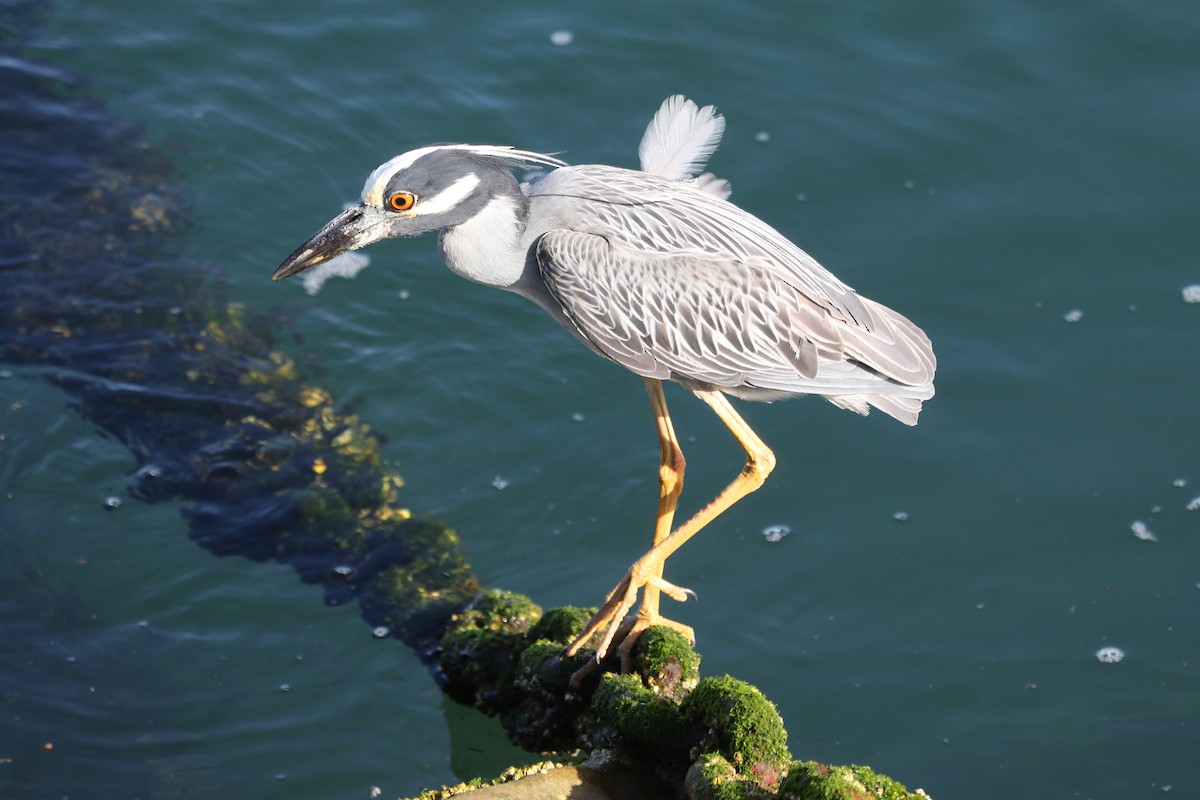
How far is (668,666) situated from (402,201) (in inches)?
92.1

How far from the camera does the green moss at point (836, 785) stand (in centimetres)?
420

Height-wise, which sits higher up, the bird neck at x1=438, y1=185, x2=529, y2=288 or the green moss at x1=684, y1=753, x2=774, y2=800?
the bird neck at x1=438, y1=185, x2=529, y2=288

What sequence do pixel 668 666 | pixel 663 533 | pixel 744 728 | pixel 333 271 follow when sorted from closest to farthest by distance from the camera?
pixel 744 728
pixel 668 666
pixel 663 533
pixel 333 271

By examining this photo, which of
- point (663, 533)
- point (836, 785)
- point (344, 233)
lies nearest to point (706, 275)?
point (663, 533)

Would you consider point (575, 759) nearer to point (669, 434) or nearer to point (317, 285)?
point (669, 434)

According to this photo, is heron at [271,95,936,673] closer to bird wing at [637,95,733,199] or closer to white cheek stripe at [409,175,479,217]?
white cheek stripe at [409,175,479,217]

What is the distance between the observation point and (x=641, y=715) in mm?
5129

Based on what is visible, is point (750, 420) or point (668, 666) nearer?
point (668, 666)

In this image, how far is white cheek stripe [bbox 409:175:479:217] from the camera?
541 cm

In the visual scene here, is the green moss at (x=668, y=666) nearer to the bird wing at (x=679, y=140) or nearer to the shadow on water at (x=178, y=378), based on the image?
the shadow on water at (x=178, y=378)

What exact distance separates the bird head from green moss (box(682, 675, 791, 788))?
7.55 ft

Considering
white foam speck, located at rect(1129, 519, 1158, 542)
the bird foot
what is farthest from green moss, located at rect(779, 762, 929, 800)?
white foam speck, located at rect(1129, 519, 1158, 542)

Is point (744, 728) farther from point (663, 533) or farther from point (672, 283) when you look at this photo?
point (672, 283)

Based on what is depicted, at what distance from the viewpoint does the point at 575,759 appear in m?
5.30
